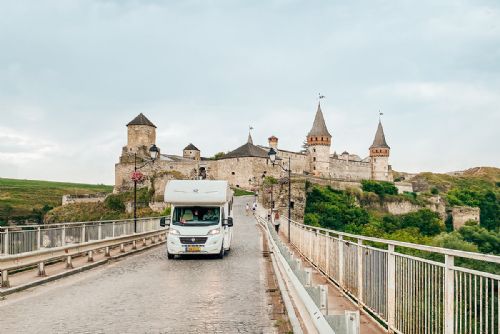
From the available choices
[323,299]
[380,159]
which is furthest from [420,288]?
[380,159]

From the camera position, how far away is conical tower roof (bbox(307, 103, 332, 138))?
119 metres

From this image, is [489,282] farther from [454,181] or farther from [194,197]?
[454,181]

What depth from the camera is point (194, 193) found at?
19484mm

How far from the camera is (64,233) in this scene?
16.6m

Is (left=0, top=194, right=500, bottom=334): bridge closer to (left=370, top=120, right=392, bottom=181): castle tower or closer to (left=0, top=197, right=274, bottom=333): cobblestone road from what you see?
(left=0, top=197, right=274, bottom=333): cobblestone road

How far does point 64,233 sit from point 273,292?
837 cm

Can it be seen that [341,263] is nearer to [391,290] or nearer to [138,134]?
[391,290]

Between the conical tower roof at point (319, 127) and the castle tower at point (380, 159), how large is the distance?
2066 centimetres

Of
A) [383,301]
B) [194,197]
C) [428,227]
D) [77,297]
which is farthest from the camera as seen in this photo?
[428,227]

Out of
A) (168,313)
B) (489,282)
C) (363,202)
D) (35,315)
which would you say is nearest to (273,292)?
(168,313)

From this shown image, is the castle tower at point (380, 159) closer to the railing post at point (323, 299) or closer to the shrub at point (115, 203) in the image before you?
the shrub at point (115, 203)

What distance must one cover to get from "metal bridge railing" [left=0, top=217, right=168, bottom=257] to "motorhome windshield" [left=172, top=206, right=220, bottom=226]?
10.2 ft

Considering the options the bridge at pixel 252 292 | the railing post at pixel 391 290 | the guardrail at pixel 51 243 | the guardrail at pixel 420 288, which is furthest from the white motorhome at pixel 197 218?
the railing post at pixel 391 290

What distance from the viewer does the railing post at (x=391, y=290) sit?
6812mm
